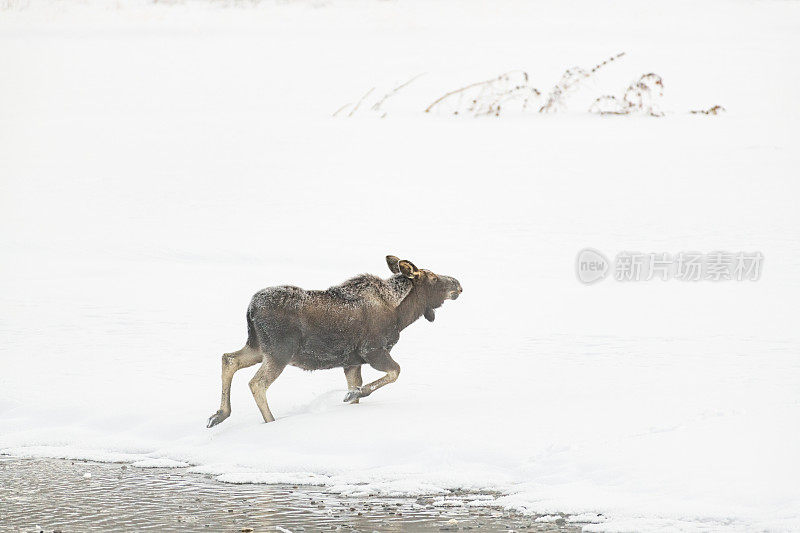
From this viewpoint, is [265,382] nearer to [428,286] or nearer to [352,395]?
[352,395]

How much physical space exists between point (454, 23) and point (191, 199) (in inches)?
398

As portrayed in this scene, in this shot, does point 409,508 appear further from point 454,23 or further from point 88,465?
point 454,23

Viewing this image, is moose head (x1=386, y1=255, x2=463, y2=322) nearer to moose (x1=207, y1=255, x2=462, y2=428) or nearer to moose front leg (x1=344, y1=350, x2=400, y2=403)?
moose (x1=207, y1=255, x2=462, y2=428)

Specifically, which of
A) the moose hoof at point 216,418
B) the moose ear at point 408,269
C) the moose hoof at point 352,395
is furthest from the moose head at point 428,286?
Answer: the moose hoof at point 216,418

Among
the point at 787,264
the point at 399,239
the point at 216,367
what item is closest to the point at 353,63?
the point at 399,239

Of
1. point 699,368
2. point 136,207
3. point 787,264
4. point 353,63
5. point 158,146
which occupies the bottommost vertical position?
point 699,368

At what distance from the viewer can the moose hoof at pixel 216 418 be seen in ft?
29.8

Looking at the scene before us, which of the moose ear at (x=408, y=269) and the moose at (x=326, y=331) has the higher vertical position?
the moose ear at (x=408, y=269)

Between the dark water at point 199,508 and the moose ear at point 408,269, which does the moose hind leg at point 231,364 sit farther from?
the moose ear at point 408,269

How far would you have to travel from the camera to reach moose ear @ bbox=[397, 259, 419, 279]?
32.4ft

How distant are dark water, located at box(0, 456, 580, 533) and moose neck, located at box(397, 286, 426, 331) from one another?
2.53 metres

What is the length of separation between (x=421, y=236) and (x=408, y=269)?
6.79 m

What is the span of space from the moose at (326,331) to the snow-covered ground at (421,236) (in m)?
0.36

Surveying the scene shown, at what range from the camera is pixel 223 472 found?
8164 mm
